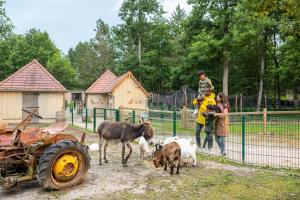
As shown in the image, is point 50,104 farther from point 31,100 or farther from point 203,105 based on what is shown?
point 203,105

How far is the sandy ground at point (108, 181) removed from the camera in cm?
657

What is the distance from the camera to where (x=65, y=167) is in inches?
274

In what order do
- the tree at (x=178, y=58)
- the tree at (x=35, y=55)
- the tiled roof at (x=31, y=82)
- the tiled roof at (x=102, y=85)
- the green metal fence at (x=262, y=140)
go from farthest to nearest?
the tree at (x=35, y=55) < the tree at (x=178, y=58) < the tiled roof at (x=102, y=85) < the tiled roof at (x=31, y=82) < the green metal fence at (x=262, y=140)

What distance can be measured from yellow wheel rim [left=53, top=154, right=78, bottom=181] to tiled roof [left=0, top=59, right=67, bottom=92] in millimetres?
19372

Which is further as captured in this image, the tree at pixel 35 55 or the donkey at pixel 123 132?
the tree at pixel 35 55

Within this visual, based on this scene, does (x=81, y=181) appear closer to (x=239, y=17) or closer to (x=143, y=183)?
(x=143, y=183)

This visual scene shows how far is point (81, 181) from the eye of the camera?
7305 mm

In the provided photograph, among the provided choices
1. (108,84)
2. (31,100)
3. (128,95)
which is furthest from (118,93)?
(31,100)

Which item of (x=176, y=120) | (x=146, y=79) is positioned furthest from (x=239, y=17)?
(x=176, y=120)

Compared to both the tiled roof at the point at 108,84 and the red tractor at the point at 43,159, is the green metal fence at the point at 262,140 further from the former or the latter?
the tiled roof at the point at 108,84

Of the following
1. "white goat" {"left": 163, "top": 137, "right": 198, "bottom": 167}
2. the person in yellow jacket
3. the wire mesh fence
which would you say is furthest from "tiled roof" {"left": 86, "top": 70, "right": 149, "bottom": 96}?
"white goat" {"left": 163, "top": 137, "right": 198, "bottom": 167}

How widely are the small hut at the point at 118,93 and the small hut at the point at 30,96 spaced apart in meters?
4.73

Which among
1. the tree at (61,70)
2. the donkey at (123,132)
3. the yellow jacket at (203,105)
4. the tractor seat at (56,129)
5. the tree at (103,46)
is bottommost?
the donkey at (123,132)

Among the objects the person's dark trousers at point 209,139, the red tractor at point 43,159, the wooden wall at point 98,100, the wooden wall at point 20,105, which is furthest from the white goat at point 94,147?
the wooden wall at point 98,100
